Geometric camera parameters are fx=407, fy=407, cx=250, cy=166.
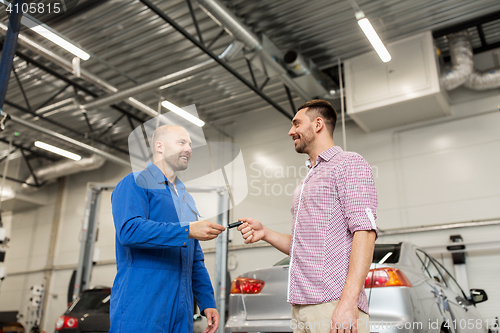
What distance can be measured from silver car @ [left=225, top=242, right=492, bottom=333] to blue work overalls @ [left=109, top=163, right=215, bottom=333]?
1096 millimetres

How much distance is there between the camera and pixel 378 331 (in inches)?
97.1

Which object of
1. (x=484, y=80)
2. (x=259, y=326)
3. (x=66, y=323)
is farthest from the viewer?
(x=484, y=80)

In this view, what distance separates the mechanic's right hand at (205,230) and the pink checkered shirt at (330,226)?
371 millimetres

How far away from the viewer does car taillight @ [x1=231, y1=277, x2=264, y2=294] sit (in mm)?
3011

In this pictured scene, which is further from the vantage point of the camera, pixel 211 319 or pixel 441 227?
pixel 441 227

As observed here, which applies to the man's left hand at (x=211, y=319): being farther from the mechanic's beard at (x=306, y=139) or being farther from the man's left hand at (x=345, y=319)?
the mechanic's beard at (x=306, y=139)

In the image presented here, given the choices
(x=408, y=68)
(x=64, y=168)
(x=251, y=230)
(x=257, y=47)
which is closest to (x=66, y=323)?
(x=251, y=230)

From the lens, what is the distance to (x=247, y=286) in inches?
121

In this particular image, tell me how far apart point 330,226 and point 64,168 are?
474 inches

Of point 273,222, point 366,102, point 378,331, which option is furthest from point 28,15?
point 273,222

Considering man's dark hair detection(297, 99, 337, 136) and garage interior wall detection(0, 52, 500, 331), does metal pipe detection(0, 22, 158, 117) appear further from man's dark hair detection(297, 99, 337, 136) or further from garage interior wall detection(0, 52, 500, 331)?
man's dark hair detection(297, 99, 337, 136)

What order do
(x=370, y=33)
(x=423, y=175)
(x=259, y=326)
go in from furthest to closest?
1. (x=423, y=175)
2. (x=370, y=33)
3. (x=259, y=326)

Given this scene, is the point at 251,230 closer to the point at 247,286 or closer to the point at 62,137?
the point at 247,286

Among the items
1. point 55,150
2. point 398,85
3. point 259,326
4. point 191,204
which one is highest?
point 398,85
